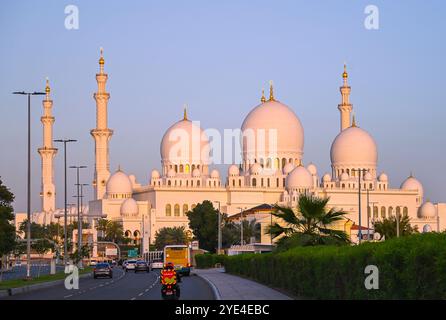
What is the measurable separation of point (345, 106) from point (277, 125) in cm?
940

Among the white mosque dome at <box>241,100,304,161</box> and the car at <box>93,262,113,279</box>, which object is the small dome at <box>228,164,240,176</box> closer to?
the white mosque dome at <box>241,100,304,161</box>

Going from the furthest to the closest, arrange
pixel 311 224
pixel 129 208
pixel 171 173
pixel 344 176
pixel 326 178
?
pixel 326 178, pixel 171 173, pixel 129 208, pixel 344 176, pixel 311 224

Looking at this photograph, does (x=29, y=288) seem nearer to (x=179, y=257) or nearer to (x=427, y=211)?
(x=179, y=257)

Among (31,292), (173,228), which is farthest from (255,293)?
(173,228)

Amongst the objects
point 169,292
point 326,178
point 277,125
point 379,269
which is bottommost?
point 169,292

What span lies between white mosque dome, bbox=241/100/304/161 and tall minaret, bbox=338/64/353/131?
224 inches

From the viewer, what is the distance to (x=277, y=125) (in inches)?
5684

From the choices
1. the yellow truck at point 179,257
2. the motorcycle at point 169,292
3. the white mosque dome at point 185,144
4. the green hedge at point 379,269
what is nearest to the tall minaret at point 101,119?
the white mosque dome at point 185,144

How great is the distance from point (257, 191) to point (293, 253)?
115 m

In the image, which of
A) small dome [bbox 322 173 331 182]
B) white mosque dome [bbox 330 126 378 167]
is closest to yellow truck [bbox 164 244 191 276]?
white mosque dome [bbox 330 126 378 167]

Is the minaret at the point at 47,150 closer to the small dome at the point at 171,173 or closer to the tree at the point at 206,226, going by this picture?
the small dome at the point at 171,173

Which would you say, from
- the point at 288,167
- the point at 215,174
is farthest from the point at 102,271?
the point at 215,174

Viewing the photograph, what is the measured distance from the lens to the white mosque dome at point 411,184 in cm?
15950

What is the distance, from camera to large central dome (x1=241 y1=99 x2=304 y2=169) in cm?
14438
